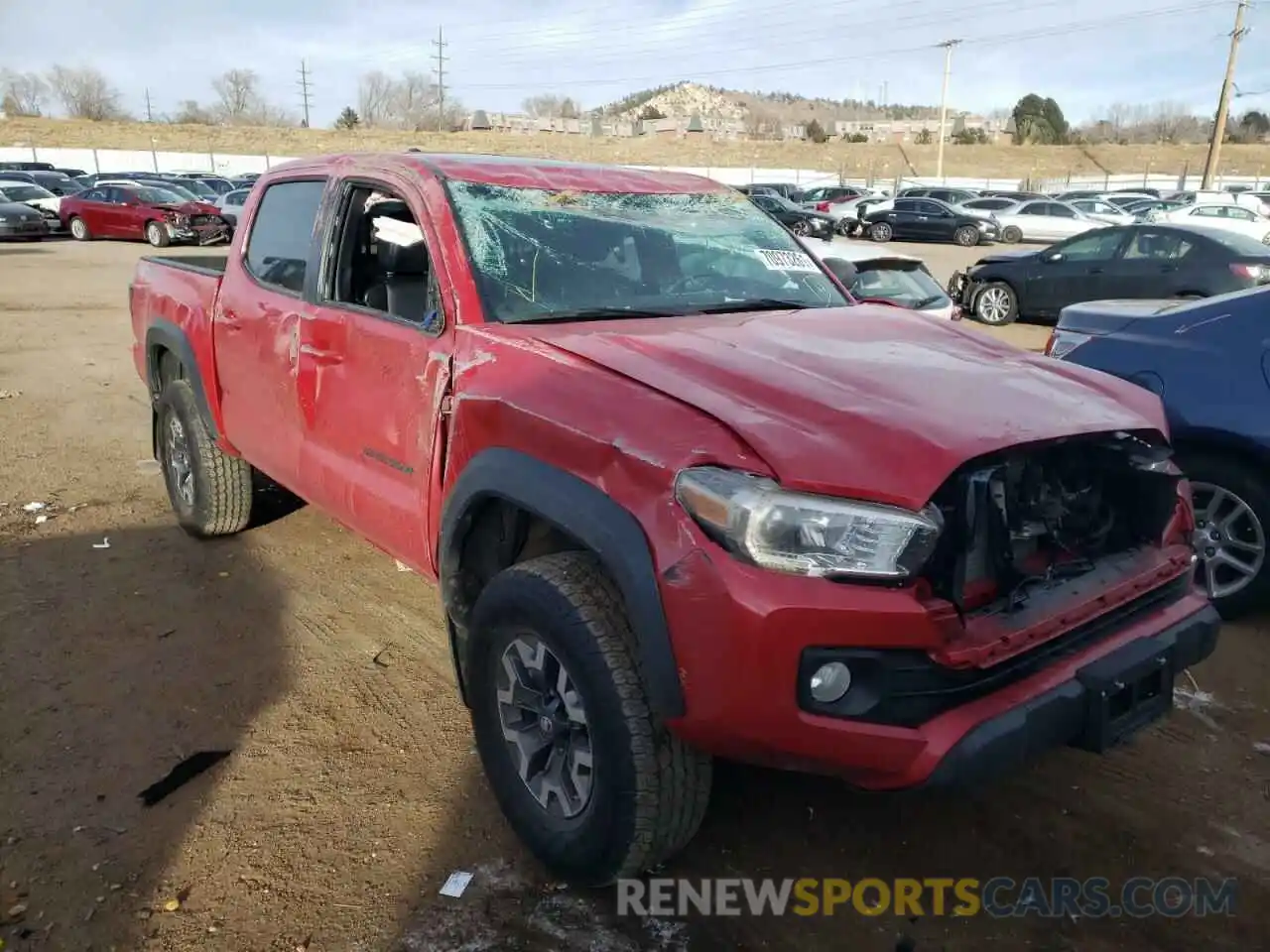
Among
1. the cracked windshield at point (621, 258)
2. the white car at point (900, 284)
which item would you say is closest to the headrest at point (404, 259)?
the cracked windshield at point (621, 258)

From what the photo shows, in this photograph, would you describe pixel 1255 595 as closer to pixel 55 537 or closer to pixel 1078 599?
pixel 1078 599

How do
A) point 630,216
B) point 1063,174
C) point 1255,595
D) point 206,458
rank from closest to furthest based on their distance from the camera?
point 630,216 → point 1255,595 → point 206,458 → point 1063,174

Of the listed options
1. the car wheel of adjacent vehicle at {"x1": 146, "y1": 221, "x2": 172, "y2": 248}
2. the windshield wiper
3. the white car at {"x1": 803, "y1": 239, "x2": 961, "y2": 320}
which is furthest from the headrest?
the car wheel of adjacent vehicle at {"x1": 146, "y1": 221, "x2": 172, "y2": 248}

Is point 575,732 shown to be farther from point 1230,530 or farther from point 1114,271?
point 1114,271

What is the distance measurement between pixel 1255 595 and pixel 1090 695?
2375 millimetres

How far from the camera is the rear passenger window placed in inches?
156

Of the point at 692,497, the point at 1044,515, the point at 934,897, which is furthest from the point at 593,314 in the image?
the point at 934,897

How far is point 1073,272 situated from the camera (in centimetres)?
1341

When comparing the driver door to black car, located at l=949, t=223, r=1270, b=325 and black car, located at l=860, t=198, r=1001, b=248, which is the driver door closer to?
black car, located at l=949, t=223, r=1270, b=325

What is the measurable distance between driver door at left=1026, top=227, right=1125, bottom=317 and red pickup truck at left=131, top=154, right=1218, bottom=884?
35.6 ft

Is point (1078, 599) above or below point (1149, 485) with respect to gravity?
below

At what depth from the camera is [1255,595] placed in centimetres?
413

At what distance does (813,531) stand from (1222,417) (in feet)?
9.30

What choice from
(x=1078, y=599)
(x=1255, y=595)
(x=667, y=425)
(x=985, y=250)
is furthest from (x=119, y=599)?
(x=985, y=250)
